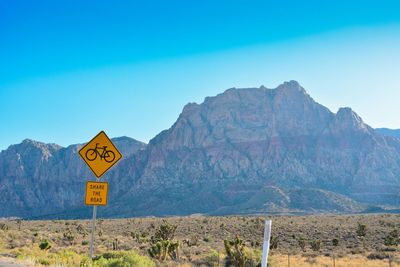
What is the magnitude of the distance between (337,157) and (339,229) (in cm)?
14435

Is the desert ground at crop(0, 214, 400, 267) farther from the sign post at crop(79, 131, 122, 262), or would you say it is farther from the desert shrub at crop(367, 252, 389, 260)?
the sign post at crop(79, 131, 122, 262)

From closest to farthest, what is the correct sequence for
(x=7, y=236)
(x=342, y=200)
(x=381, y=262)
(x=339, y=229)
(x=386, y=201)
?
(x=381, y=262)
(x=7, y=236)
(x=339, y=229)
(x=342, y=200)
(x=386, y=201)

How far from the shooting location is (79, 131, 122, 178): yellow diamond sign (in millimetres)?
12312

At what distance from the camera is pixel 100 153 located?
12477 millimetres

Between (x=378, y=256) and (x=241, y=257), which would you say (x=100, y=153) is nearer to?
(x=241, y=257)

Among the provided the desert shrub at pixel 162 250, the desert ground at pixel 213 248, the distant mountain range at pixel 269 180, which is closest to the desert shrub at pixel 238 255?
the desert ground at pixel 213 248

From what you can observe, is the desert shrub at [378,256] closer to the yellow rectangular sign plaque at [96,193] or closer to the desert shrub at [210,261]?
the desert shrub at [210,261]

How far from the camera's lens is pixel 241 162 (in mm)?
190125

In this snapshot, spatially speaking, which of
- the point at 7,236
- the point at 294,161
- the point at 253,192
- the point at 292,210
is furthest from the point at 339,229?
the point at 294,161

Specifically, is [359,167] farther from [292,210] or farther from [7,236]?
[7,236]

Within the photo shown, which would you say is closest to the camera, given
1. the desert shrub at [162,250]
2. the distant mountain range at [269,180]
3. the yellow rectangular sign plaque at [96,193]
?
the yellow rectangular sign plaque at [96,193]

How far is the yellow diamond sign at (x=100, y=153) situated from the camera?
40.4 ft

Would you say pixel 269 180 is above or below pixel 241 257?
above

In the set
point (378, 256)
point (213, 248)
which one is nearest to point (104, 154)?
point (378, 256)
